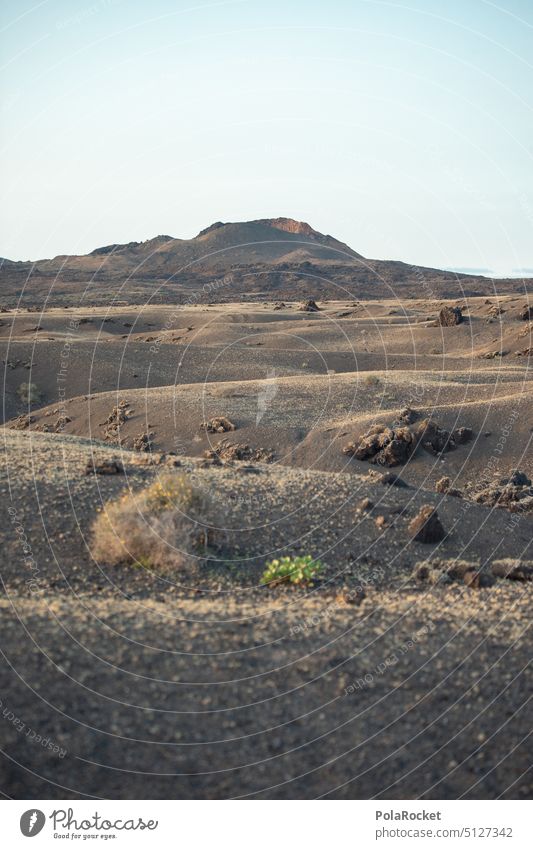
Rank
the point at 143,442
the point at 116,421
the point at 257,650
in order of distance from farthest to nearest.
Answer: the point at 116,421 < the point at 143,442 < the point at 257,650

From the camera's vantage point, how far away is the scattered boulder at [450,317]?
46.1 m

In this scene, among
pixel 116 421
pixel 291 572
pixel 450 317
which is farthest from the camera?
pixel 450 317

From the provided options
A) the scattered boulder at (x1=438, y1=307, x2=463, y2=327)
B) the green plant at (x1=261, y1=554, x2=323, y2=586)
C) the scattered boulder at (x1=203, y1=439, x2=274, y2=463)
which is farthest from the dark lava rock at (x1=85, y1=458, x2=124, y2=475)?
the scattered boulder at (x1=438, y1=307, x2=463, y2=327)

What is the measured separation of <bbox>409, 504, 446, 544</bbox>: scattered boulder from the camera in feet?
38.6

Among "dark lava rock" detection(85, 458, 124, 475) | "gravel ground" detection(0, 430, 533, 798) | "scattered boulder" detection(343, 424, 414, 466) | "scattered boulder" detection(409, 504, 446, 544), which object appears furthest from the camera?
"scattered boulder" detection(343, 424, 414, 466)

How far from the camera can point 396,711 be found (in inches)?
263

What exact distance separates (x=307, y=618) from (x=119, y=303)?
70.4 m

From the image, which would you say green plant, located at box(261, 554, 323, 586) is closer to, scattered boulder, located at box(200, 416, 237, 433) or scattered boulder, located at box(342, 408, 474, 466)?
scattered boulder, located at box(342, 408, 474, 466)

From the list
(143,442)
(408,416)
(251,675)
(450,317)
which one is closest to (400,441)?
(408,416)

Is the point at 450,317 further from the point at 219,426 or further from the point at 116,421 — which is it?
the point at 116,421
